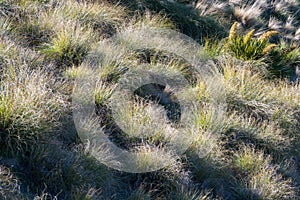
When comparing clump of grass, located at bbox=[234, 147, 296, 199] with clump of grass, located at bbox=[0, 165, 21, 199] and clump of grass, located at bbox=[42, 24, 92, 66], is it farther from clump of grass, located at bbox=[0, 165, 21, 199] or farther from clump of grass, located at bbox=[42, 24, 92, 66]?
clump of grass, located at bbox=[0, 165, 21, 199]

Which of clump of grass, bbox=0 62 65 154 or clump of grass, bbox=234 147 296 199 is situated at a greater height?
clump of grass, bbox=234 147 296 199

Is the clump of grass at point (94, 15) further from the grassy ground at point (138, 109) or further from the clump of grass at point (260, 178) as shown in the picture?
the clump of grass at point (260, 178)

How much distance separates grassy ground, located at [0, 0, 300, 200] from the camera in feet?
19.3

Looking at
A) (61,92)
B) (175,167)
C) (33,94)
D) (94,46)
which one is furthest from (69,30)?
(175,167)

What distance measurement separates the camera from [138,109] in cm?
724

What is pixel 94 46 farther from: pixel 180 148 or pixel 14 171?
pixel 14 171

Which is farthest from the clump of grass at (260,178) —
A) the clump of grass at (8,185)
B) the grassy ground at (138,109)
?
the clump of grass at (8,185)

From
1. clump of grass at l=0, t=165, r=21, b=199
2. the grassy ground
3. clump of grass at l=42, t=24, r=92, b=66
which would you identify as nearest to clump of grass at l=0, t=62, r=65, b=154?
the grassy ground

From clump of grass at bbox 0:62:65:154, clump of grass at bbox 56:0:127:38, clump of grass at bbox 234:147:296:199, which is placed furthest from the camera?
clump of grass at bbox 56:0:127:38

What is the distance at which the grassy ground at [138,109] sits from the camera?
588 cm

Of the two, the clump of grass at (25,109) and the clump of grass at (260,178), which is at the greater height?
the clump of grass at (260,178)

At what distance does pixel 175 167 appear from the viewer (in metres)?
6.58

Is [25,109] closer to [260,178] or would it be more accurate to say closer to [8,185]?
[8,185]

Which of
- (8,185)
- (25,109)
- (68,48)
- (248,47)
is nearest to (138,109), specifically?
(68,48)
